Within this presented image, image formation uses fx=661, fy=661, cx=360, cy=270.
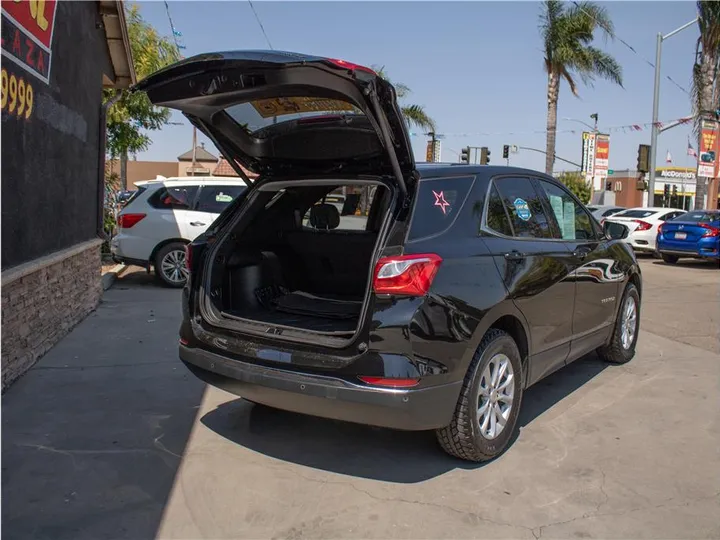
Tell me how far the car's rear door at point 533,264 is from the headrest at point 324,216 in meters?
1.35

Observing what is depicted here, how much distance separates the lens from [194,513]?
3391 millimetres

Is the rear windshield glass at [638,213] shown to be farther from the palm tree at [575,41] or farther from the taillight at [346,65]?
the taillight at [346,65]

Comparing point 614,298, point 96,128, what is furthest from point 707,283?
point 96,128

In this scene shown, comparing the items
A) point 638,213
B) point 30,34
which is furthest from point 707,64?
point 30,34

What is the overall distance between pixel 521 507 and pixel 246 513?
4.78 feet

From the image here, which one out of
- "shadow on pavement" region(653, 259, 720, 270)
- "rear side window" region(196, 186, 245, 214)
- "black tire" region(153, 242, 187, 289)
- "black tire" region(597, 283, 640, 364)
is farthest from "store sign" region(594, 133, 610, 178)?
"black tire" region(597, 283, 640, 364)

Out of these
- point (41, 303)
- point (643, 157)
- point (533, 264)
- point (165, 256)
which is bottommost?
point (41, 303)

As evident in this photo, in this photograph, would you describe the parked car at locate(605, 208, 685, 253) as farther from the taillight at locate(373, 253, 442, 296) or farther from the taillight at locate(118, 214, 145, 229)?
the taillight at locate(373, 253, 442, 296)

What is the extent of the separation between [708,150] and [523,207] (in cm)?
2215

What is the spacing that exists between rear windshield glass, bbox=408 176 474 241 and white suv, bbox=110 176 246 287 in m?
7.03

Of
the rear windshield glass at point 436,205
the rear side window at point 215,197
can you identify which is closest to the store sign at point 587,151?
the rear side window at point 215,197

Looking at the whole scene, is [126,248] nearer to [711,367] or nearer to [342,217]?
[342,217]

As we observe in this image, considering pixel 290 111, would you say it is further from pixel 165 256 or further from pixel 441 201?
pixel 165 256

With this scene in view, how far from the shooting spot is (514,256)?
13.9 ft
